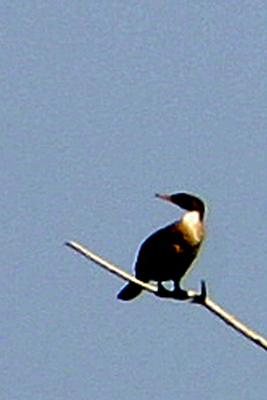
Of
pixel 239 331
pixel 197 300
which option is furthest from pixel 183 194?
pixel 239 331

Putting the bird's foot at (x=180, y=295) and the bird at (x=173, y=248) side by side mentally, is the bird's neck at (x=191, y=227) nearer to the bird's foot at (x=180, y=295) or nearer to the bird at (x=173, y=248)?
the bird at (x=173, y=248)

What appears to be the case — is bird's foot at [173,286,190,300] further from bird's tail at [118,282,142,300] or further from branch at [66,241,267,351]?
bird's tail at [118,282,142,300]

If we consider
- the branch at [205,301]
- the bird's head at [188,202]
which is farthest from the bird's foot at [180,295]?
the bird's head at [188,202]

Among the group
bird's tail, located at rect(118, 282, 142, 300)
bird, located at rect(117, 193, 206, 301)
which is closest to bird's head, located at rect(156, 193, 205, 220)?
bird, located at rect(117, 193, 206, 301)

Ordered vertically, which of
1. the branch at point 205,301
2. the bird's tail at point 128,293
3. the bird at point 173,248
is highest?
the bird at point 173,248

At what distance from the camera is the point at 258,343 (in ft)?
15.8

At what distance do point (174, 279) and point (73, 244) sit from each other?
10.7ft

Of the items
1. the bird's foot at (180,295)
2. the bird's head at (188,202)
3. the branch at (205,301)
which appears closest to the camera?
the branch at (205,301)

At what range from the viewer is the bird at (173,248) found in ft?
27.5

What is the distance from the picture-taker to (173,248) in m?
8.51

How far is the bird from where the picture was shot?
838 centimetres

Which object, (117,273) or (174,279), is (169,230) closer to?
(174,279)

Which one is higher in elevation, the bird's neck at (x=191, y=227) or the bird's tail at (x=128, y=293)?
the bird's neck at (x=191, y=227)

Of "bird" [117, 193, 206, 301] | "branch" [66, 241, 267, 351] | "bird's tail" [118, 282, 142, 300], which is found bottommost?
"branch" [66, 241, 267, 351]
